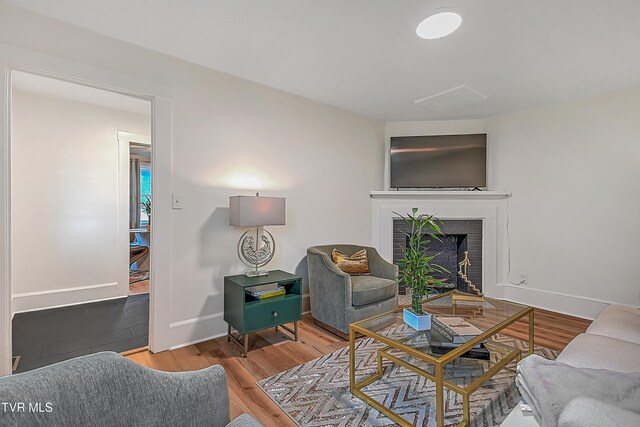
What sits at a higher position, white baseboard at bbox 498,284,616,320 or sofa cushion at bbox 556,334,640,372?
sofa cushion at bbox 556,334,640,372

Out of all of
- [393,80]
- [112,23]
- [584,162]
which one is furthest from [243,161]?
[584,162]

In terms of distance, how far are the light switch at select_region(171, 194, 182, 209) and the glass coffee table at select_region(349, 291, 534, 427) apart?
171 cm

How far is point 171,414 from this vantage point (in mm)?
755

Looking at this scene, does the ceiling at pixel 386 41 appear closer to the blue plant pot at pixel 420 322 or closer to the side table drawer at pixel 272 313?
the blue plant pot at pixel 420 322

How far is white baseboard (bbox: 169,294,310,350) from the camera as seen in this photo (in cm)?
262

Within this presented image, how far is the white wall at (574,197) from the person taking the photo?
3145 mm

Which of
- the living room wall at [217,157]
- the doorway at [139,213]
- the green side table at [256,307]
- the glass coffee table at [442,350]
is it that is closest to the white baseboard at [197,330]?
the living room wall at [217,157]

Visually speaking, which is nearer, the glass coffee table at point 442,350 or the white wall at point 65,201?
the glass coffee table at point 442,350

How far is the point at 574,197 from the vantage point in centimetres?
345

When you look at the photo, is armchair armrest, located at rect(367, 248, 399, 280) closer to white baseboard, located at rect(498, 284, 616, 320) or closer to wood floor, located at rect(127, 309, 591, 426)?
wood floor, located at rect(127, 309, 591, 426)

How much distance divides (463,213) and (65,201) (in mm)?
4730

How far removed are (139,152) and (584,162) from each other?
6.43 meters

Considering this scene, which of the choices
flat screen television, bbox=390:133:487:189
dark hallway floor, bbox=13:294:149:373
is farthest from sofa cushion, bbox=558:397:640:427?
flat screen television, bbox=390:133:487:189

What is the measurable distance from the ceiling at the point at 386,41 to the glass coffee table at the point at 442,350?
1.92 metres
